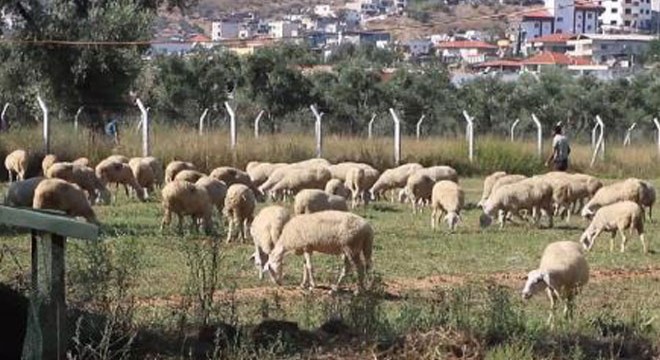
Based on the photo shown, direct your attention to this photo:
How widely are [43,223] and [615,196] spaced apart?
57.6 feet

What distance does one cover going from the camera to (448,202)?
23188 mm

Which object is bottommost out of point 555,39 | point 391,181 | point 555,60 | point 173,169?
point 391,181

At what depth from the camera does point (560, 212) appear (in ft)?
85.4

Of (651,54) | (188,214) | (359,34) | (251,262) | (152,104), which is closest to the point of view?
(251,262)

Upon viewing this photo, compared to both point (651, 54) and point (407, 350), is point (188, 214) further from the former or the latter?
point (651, 54)

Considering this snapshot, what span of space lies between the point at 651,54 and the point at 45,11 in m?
71.4

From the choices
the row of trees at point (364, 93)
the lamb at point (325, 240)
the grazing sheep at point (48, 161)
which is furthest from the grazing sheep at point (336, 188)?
the row of trees at point (364, 93)

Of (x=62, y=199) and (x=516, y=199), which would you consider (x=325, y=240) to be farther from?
(x=516, y=199)

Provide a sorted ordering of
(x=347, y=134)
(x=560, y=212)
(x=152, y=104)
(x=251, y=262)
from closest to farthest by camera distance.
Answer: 1. (x=251, y=262)
2. (x=560, y=212)
3. (x=347, y=134)
4. (x=152, y=104)

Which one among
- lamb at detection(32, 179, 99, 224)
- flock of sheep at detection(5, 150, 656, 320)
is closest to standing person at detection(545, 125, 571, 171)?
flock of sheep at detection(5, 150, 656, 320)

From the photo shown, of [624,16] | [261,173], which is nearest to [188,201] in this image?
[261,173]

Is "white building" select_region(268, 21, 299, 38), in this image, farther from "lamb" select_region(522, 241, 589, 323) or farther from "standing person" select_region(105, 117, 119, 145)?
"lamb" select_region(522, 241, 589, 323)

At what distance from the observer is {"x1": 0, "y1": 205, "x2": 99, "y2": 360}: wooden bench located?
7.83 m

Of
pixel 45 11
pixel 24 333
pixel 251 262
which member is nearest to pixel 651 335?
pixel 24 333
